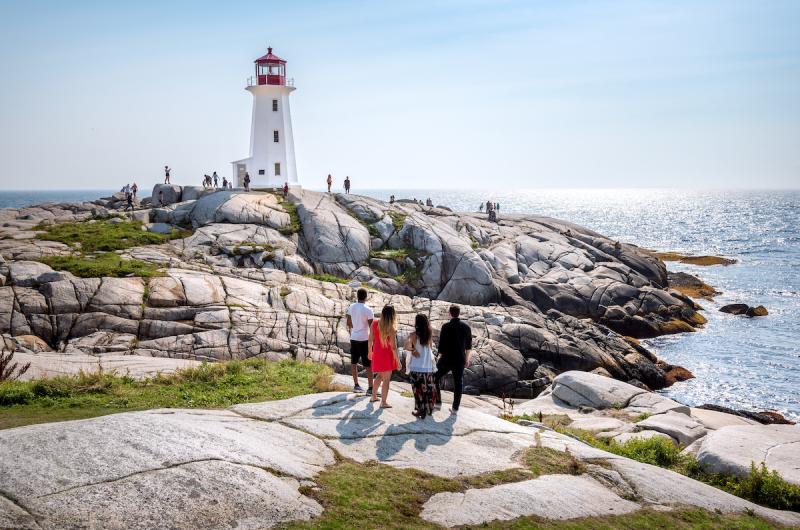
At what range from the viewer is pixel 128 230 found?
1692 inches

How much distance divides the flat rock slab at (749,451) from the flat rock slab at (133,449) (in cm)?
973

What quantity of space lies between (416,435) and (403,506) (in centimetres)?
293

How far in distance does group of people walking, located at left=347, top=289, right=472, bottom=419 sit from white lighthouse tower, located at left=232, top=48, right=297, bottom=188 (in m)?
43.4

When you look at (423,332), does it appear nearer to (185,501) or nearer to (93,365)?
(185,501)

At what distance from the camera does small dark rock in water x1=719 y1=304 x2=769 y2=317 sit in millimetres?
55250

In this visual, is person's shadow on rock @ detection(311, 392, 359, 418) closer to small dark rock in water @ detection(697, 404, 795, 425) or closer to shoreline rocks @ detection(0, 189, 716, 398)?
shoreline rocks @ detection(0, 189, 716, 398)

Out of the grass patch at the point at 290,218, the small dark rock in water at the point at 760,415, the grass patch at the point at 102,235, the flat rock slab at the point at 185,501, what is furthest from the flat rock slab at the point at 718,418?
the grass patch at the point at 102,235

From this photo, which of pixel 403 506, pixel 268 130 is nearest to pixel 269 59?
pixel 268 130

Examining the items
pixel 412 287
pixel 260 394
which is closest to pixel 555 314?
pixel 412 287

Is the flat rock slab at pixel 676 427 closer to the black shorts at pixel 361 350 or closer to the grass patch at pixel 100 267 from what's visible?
the black shorts at pixel 361 350

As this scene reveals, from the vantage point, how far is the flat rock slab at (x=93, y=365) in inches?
711

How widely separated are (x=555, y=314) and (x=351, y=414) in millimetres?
33581

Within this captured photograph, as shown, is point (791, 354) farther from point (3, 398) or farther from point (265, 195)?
point (3, 398)

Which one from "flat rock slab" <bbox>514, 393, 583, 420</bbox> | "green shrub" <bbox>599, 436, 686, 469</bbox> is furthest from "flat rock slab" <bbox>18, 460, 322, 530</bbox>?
"flat rock slab" <bbox>514, 393, 583, 420</bbox>
